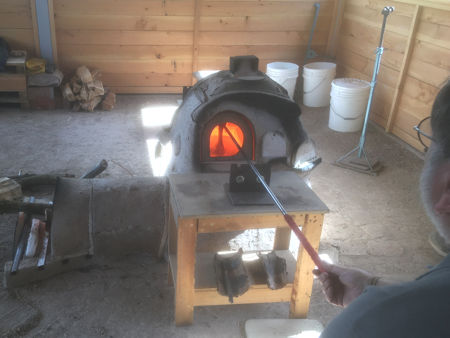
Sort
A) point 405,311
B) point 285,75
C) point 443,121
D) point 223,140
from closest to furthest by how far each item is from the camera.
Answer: point 405,311, point 443,121, point 223,140, point 285,75

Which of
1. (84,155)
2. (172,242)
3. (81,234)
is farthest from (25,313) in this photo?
(84,155)

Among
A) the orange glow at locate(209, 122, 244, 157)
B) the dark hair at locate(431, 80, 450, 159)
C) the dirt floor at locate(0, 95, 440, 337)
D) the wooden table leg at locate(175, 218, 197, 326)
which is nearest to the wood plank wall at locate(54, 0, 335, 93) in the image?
the dirt floor at locate(0, 95, 440, 337)

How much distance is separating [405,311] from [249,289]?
154 cm

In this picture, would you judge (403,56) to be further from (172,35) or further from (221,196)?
(221,196)

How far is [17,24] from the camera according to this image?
5.60 m

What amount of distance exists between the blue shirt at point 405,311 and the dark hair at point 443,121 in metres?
0.32

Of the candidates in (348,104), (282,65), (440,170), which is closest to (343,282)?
(440,170)

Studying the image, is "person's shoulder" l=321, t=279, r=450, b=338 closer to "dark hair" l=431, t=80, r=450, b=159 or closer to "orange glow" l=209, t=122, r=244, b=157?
"dark hair" l=431, t=80, r=450, b=159

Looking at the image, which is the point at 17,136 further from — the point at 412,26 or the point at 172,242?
the point at 412,26

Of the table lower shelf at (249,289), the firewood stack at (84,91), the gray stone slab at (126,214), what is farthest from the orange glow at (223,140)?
the firewood stack at (84,91)

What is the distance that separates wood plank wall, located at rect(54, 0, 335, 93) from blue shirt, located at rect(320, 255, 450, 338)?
542cm

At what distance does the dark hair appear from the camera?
47.7 inches

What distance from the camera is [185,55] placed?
20.5 feet

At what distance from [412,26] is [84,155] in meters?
3.54
